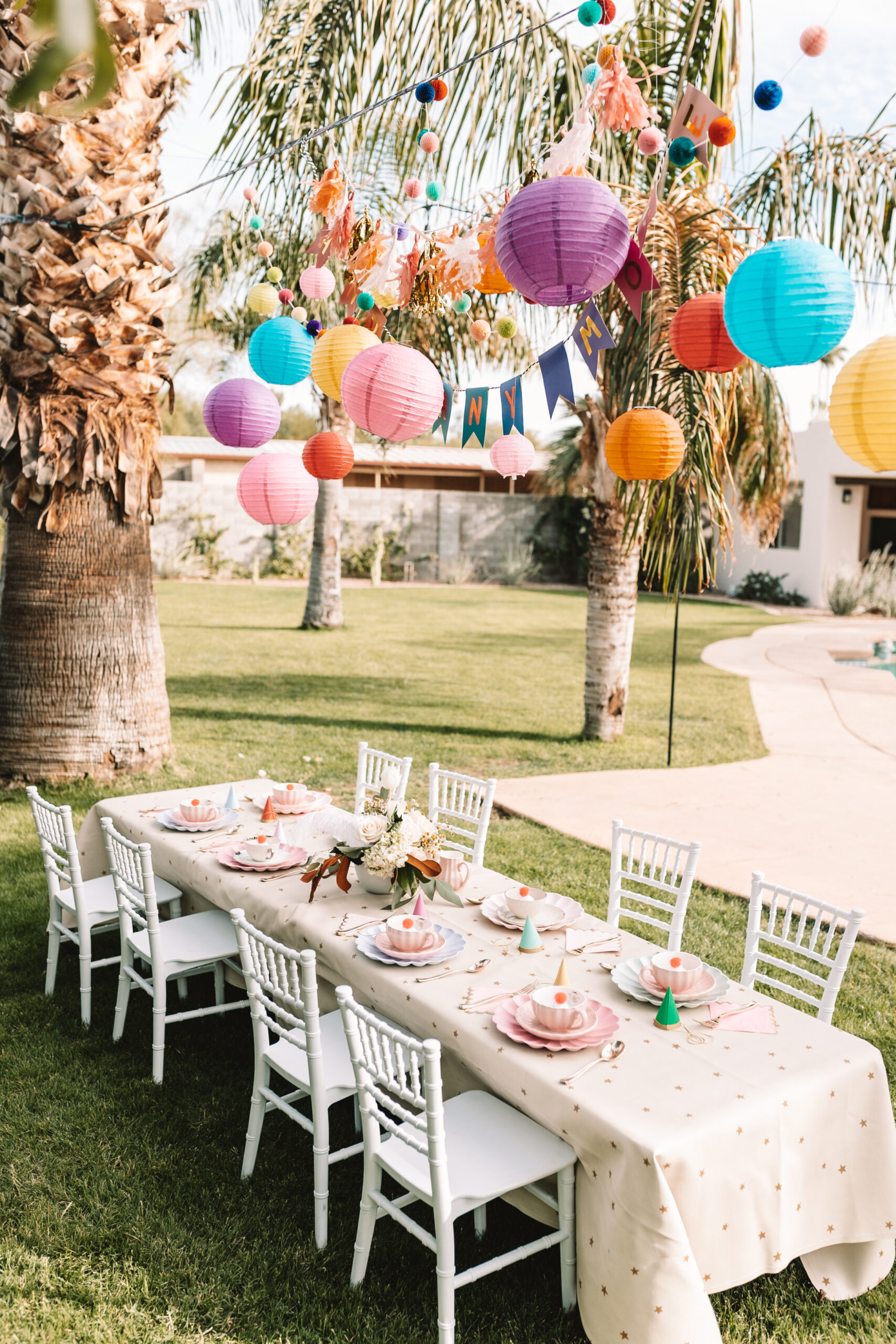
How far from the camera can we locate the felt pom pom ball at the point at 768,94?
13.1 ft

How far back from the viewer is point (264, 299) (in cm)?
642

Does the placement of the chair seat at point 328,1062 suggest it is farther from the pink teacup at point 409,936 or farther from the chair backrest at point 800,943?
the chair backrest at point 800,943

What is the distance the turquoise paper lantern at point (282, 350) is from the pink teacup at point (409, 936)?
3586 mm

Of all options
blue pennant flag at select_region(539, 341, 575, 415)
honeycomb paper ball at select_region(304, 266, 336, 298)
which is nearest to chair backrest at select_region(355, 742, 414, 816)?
blue pennant flag at select_region(539, 341, 575, 415)

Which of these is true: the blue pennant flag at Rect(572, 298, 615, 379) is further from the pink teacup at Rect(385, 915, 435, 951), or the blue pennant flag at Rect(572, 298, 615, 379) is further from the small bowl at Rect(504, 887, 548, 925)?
the pink teacup at Rect(385, 915, 435, 951)

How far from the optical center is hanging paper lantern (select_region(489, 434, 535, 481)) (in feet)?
20.7

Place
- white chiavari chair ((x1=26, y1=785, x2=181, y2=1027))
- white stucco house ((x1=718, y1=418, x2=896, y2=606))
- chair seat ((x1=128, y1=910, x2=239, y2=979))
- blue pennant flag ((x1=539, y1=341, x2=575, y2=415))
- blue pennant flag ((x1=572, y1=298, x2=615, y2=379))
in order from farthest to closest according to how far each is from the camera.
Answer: white stucco house ((x1=718, y1=418, x2=896, y2=606)) < blue pennant flag ((x1=539, y1=341, x2=575, y2=415)) < blue pennant flag ((x1=572, y1=298, x2=615, y2=379)) < white chiavari chair ((x1=26, y1=785, x2=181, y2=1027)) < chair seat ((x1=128, y1=910, x2=239, y2=979))

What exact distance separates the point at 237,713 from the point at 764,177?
7392 millimetres

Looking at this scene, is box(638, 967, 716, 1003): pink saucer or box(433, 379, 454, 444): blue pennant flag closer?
box(638, 967, 716, 1003): pink saucer

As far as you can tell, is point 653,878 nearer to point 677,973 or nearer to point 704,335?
point 677,973

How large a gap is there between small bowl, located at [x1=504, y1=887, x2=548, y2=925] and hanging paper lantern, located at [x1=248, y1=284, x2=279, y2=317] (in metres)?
4.05

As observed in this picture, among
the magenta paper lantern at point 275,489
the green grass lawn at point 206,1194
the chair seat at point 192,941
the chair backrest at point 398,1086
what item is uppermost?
the magenta paper lantern at point 275,489

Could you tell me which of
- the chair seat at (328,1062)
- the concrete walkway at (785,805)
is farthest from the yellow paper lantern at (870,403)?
the concrete walkway at (785,805)

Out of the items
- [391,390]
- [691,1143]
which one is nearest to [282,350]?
[391,390]
